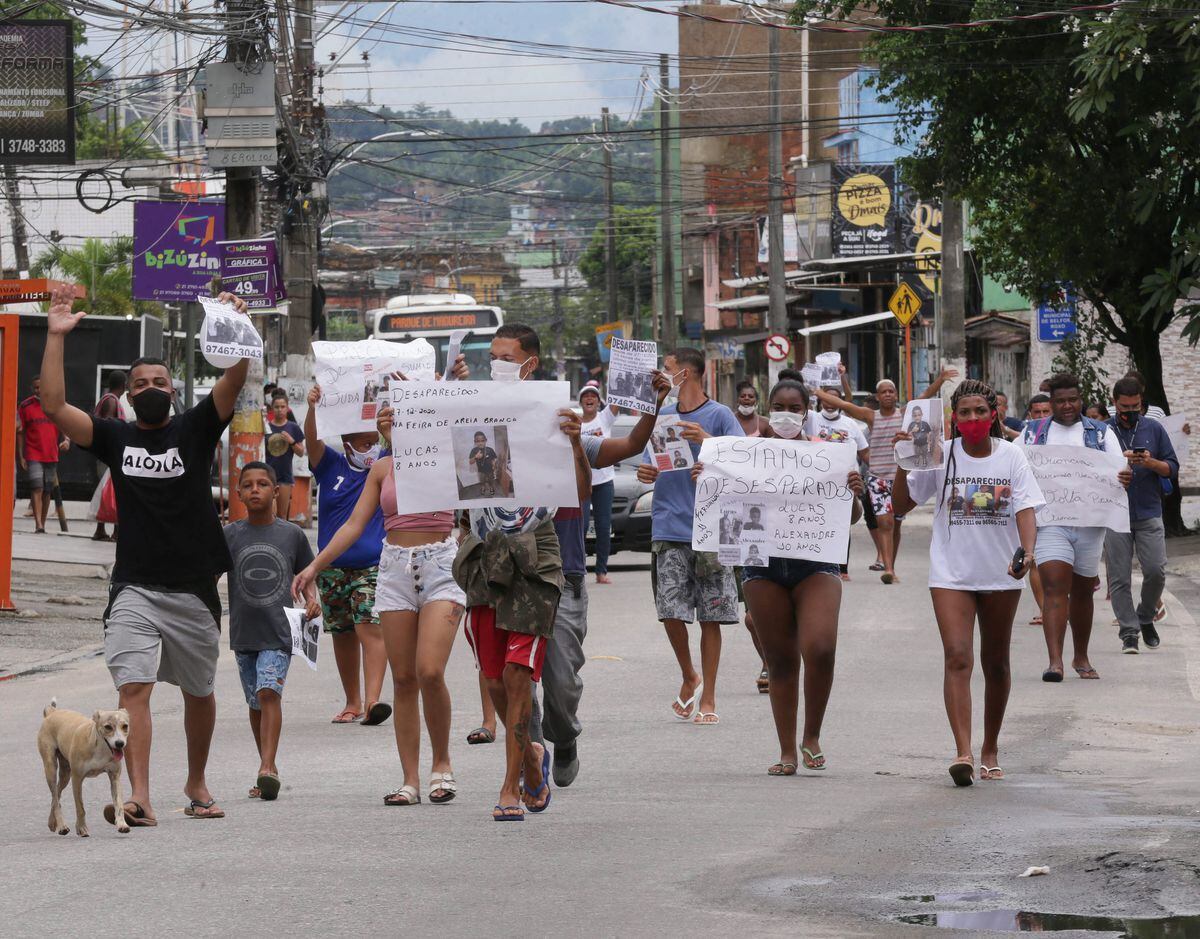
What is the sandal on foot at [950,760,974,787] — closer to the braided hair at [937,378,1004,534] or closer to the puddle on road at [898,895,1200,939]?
the braided hair at [937,378,1004,534]

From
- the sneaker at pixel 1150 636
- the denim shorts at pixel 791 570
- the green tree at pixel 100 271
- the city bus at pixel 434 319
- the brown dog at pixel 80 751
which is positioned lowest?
the sneaker at pixel 1150 636

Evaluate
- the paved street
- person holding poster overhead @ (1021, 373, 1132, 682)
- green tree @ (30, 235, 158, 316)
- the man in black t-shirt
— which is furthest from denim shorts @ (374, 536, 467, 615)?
green tree @ (30, 235, 158, 316)

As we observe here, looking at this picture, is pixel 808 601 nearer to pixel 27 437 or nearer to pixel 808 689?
pixel 808 689

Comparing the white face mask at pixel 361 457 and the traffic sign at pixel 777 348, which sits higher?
the traffic sign at pixel 777 348

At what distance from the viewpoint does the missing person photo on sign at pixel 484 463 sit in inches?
301

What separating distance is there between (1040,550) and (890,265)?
35902mm

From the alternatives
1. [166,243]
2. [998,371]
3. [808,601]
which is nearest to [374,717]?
[808,601]

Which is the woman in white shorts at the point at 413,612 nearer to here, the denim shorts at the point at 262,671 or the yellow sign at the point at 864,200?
the denim shorts at the point at 262,671

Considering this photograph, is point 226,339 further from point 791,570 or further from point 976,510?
point 976,510

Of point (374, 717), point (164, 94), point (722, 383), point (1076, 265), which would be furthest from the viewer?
point (722, 383)

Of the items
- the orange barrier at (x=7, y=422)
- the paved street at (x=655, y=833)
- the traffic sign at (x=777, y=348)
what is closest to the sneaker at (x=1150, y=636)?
the paved street at (x=655, y=833)

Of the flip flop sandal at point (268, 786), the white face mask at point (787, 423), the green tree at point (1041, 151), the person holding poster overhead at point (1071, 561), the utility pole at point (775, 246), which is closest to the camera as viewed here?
the flip flop sandal at point (268, 786)

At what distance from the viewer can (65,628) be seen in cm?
1628

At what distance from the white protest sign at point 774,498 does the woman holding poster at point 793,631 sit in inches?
2.8
